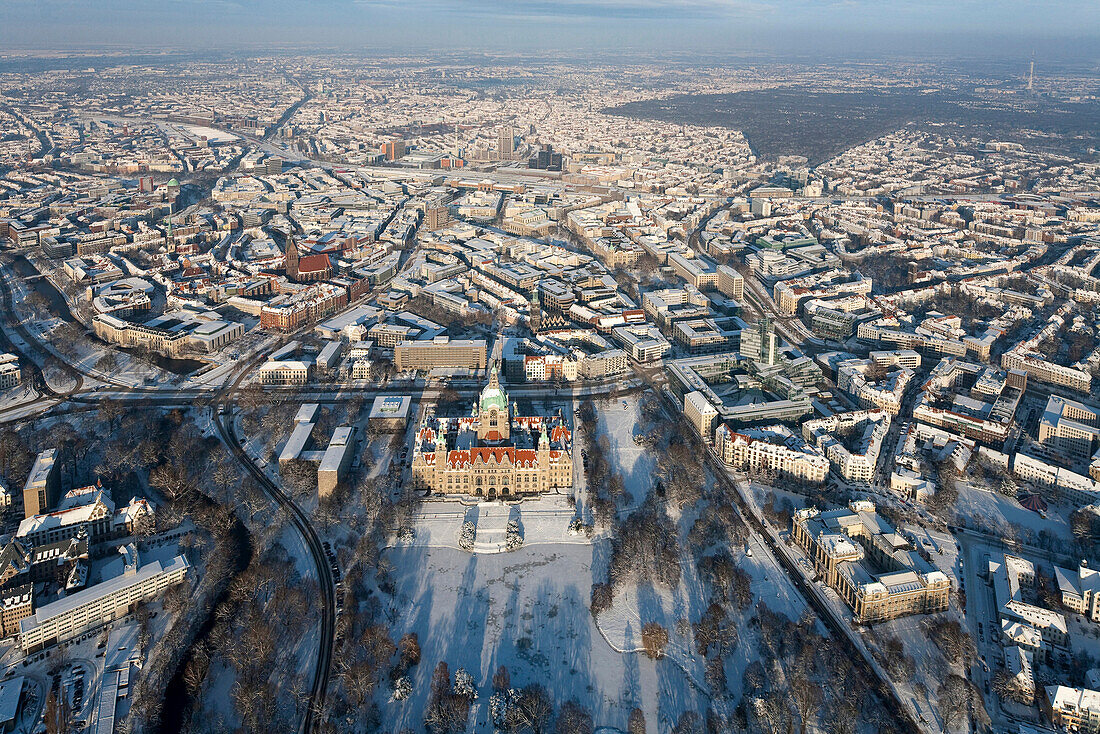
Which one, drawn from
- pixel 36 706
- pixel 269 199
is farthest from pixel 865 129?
pixel 36 706

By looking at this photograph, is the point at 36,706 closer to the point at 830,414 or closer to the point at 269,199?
the point at 830,414

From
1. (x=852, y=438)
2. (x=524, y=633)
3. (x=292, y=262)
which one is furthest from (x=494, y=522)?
(x=292, y=262)

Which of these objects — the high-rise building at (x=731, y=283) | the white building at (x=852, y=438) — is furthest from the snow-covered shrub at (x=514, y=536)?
the high-rise building at (x=731, y=283)

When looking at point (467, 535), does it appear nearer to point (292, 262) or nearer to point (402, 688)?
point (402, 688)

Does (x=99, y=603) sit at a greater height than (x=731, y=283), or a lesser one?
greater

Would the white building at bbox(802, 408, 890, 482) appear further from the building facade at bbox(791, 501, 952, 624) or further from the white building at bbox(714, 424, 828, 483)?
the building facade at bbox(791, 501, 952, 624)

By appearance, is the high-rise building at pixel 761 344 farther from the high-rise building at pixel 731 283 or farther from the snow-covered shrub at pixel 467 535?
the snow-covered shrub at pixel 467 535
